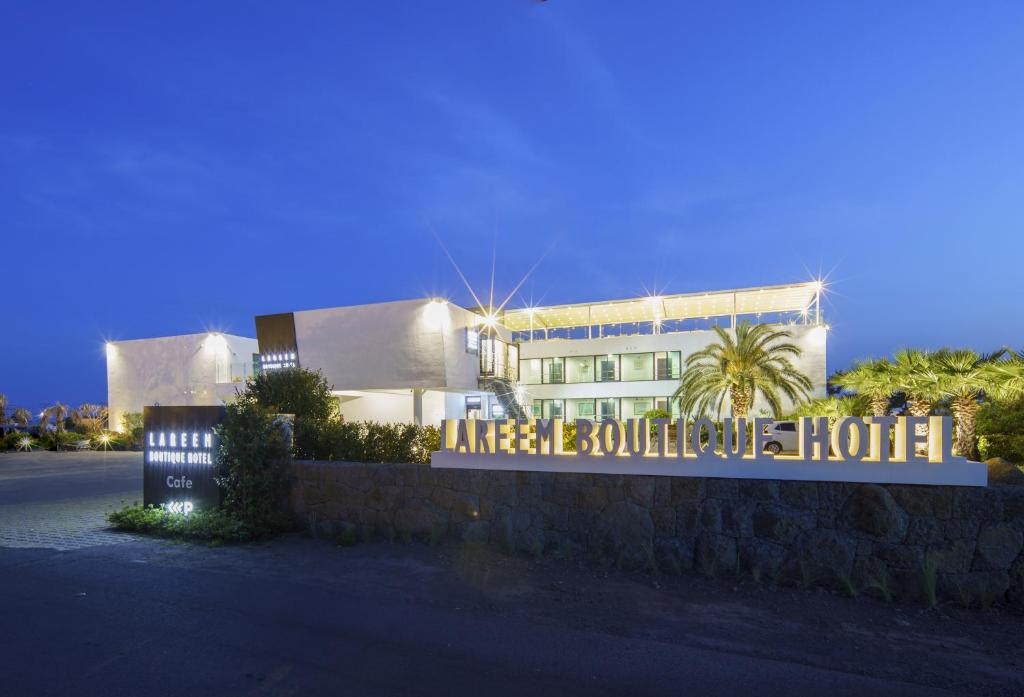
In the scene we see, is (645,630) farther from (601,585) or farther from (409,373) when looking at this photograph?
(409,373)

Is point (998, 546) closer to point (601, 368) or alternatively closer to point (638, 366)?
point (638, 366)

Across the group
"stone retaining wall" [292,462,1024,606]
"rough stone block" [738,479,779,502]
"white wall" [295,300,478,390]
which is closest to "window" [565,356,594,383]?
"white wall" [295,300,478,390]

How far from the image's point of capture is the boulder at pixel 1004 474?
8211mm

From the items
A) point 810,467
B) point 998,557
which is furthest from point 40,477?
point 998,557

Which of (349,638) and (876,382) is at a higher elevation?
(876,382)

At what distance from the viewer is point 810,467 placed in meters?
7.36

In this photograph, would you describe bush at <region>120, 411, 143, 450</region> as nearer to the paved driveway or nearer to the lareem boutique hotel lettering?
the paved driveway

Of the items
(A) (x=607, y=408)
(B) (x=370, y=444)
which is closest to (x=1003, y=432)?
(B) (x=370, y=444)

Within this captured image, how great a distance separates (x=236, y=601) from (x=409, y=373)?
18.1m

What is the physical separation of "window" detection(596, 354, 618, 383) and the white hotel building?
0.20ft

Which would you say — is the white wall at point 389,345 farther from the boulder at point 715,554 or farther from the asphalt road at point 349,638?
the boulder at point 715,554

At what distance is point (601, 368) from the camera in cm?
3441

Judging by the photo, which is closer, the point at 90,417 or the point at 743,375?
the point at 743,375

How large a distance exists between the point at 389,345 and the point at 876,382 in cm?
1803
